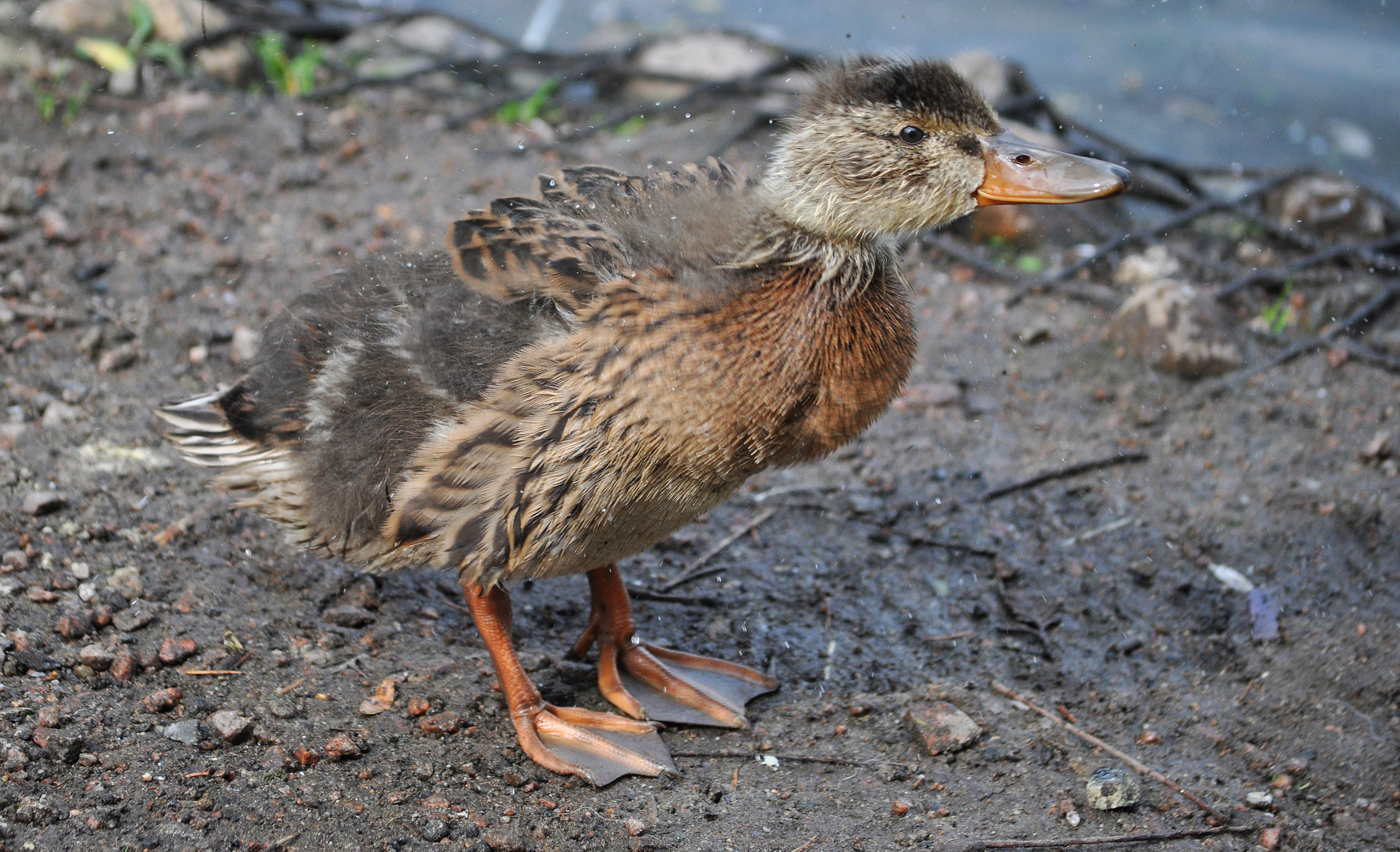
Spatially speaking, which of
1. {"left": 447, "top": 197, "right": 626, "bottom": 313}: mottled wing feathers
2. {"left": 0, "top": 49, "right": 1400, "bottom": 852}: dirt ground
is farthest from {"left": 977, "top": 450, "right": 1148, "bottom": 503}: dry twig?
{"left": 447, "top": 197, "right": 626, "bottom": 313}: mottled wing feathers

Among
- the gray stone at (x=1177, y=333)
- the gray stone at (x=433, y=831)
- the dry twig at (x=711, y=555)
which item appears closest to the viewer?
the gray stone at (x=433, y=831)

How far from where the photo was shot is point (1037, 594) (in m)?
4.49

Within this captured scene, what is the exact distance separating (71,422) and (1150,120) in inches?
298

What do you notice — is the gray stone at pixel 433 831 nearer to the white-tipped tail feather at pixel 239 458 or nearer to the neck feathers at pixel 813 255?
the white-tipped tail feather at pixel 239 458

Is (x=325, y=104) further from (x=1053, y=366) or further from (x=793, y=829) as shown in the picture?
(x=793, y=829)

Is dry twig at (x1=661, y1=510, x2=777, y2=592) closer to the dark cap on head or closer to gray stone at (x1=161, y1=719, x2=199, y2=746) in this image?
gray stone at (x1=161, y1=719, x2=199, y2=746)

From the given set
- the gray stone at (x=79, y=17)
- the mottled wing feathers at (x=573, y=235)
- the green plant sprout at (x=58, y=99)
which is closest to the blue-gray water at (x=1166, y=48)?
the gray stone at (x=79, y=17)

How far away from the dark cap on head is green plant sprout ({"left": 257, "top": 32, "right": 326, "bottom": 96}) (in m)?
4.78

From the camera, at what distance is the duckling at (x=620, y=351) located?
3123mm

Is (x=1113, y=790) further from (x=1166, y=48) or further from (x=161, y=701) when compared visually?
(x=1166, y=48)

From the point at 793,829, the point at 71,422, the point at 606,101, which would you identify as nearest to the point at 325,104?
the point at 606,101

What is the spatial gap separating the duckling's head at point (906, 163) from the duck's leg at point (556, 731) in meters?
1.54

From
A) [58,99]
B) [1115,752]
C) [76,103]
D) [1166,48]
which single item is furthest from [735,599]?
[1166,48]

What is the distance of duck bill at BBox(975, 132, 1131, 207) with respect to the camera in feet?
10.6
